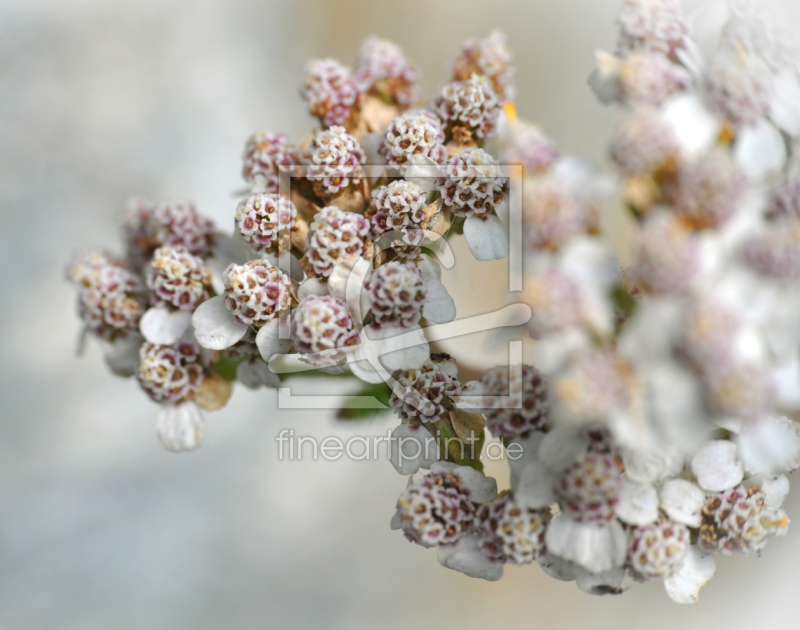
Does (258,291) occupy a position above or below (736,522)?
above

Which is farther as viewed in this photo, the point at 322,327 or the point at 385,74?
the point at 385,74

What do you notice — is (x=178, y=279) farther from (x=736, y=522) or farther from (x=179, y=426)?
(x=736, y=522)

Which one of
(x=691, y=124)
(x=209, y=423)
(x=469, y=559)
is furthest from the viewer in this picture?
(x=209, y=423)

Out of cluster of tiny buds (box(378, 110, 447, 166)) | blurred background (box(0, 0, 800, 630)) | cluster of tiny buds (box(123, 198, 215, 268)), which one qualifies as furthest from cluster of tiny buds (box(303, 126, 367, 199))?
blurred background (box(0, 0, 800, 630))

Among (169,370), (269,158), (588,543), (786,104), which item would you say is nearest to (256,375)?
(169,370)

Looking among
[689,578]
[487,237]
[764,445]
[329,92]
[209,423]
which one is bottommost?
[209,423]

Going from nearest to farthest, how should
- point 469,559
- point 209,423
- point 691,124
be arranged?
1. point 691,124
2. point 469,559
3. point 209,423

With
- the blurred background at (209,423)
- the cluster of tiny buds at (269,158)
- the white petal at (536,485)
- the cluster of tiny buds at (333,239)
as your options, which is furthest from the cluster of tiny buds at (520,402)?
the blurred background at (209,423)
